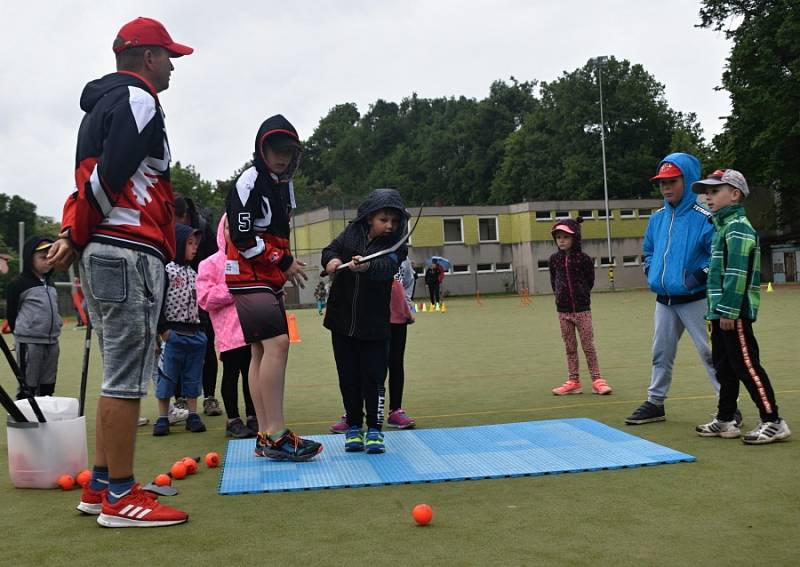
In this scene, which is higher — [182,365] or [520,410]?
[182,365]

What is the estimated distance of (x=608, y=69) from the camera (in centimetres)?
7256

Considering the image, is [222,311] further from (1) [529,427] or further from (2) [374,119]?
(2) [374,119]

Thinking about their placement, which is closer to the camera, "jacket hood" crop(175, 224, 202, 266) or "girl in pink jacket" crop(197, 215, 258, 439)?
"girl in pink jacket" crop(197, 215, 258, 439)

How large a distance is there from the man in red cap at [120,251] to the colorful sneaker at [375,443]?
182 cm

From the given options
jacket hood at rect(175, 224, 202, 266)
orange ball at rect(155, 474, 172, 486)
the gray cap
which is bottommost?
orange ball at rect(155, 474, 172, 486)

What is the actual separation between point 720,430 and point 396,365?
2.60 metres

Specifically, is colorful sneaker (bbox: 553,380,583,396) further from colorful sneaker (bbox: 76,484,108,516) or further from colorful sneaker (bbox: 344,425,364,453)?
colorful sneaker (bbox: 76,484,108,516)

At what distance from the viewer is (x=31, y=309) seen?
25.6ft

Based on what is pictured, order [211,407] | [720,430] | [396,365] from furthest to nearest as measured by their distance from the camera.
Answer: [211,407] → [396,365] → [720,430]

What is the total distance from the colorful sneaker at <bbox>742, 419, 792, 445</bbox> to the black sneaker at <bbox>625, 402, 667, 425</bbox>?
1018 mm

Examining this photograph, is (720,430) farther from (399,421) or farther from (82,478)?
(82,478)

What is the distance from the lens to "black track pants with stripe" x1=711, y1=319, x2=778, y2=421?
5895 millimetres

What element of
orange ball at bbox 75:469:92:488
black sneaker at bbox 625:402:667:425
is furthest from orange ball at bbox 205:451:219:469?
black sneaker at bbox 625:402:667:425

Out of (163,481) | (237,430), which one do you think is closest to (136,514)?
(163,481)
